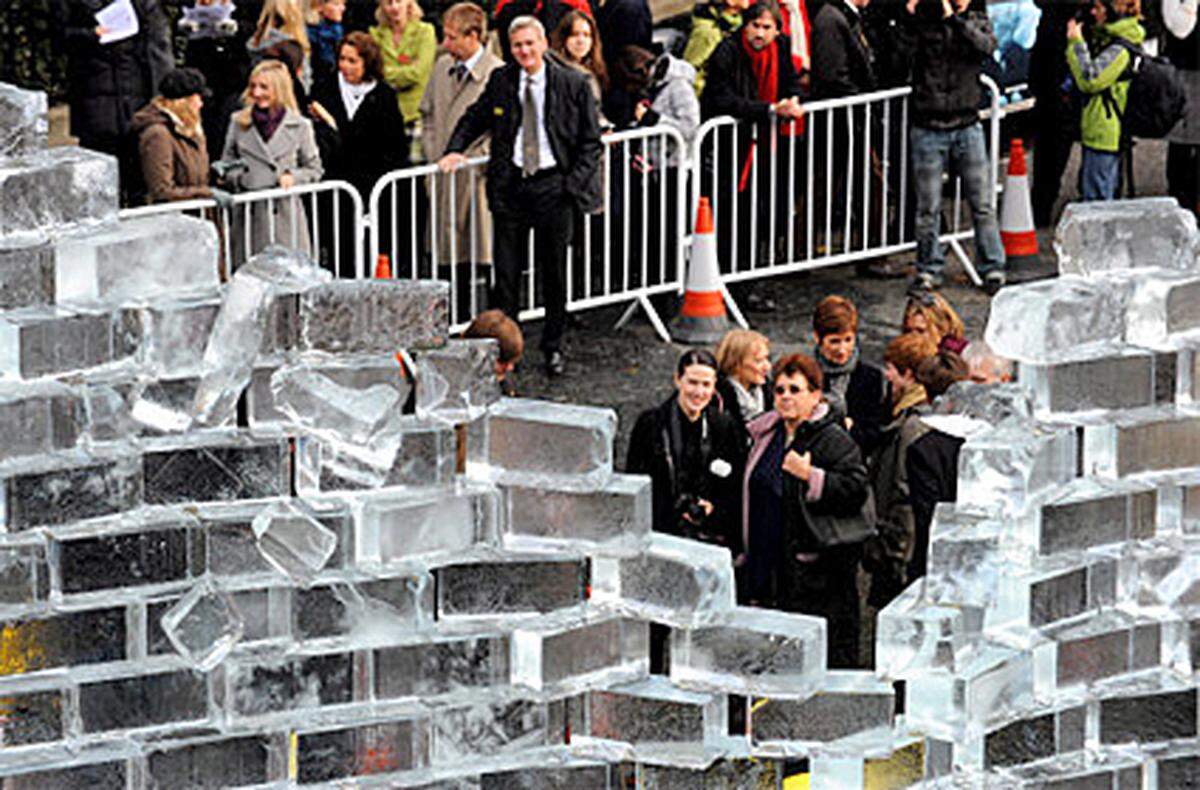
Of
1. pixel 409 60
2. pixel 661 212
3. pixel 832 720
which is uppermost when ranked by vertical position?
pixel 409 60

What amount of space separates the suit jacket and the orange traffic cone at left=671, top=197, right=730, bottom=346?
32.5 inches

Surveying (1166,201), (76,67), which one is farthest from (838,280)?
(1166,201)

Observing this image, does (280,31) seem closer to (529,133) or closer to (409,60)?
(409,60)

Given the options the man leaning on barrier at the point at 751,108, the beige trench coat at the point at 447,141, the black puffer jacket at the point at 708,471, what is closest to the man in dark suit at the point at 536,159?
the beige trench coat at the point at 447,141

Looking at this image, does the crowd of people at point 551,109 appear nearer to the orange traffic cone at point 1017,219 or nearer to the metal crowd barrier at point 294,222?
the metal crowd barrier at point 294,222

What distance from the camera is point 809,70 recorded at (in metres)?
15.5

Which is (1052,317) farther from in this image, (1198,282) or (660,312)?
(660,312)

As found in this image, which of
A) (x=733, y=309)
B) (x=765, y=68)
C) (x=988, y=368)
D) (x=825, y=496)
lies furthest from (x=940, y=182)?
(x=825, y=496)

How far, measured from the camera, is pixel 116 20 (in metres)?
15.7

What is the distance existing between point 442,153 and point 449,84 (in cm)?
34

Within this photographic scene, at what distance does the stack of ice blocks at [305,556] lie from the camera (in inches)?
240

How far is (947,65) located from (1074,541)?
8618 millimetres

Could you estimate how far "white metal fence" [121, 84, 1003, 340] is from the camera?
13562 mm

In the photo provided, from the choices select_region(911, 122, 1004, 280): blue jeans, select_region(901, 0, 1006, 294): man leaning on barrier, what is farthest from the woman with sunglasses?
select_region(911, 122, 1004, 280): blue jeans
